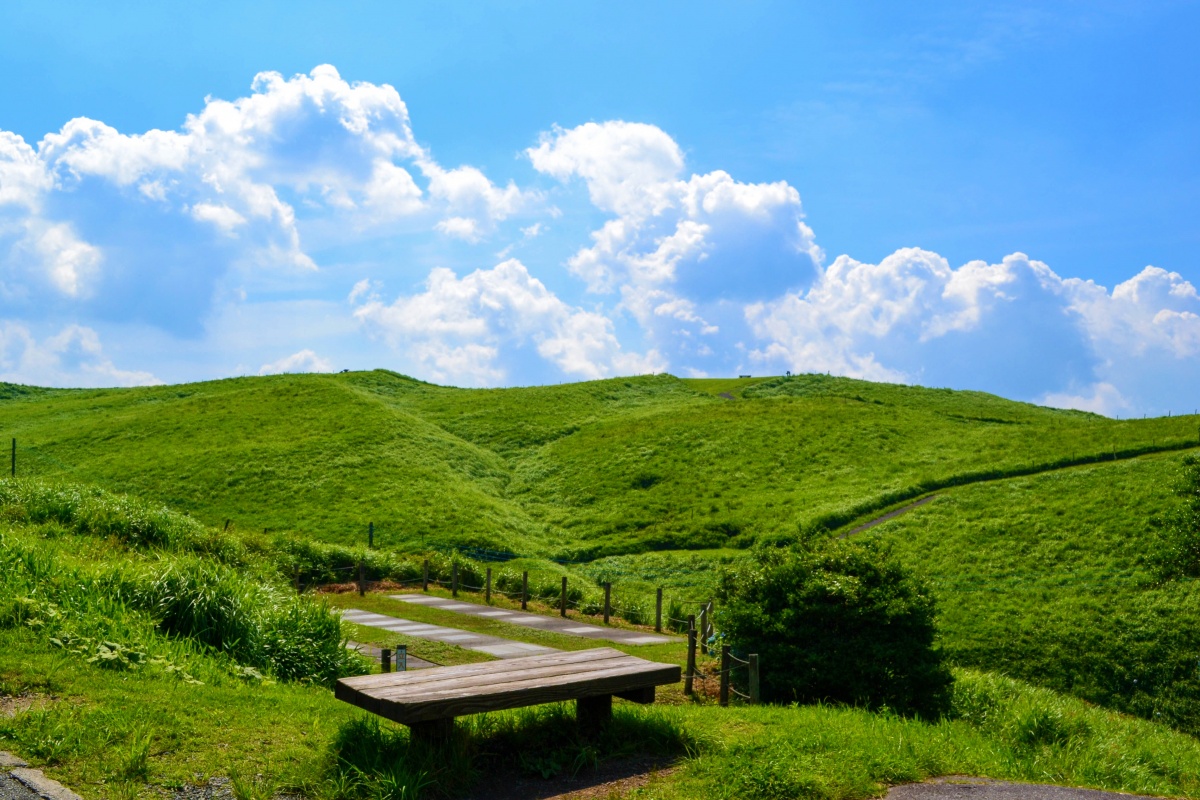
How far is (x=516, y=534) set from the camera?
41500 mm

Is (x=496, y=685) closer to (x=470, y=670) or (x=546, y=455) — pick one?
(x=470, y=670)

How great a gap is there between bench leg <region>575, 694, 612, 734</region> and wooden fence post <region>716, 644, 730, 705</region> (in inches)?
154

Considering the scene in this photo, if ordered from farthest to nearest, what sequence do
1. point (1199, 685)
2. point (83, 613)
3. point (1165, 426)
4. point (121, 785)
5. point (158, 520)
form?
point (1165, 426)
point (1199, 685)
point (158, 520)
point (83, 613)
point (121, 785)

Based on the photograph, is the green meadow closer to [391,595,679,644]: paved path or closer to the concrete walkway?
the concrete walkway

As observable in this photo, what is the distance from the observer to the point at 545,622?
2272 centimetres

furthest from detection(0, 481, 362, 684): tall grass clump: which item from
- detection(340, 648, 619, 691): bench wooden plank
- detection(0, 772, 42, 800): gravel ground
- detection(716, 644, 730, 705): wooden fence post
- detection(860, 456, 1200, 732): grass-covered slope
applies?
detection(860, 456, 1200, 732): grass-covered slope

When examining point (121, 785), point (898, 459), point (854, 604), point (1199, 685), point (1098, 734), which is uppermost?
point (898, 459)

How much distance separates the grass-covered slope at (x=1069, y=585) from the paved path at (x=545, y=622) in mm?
6109

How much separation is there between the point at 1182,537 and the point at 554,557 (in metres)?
23.6

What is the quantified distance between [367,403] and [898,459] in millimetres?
37372

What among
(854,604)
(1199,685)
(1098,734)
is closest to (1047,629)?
(1199,685)

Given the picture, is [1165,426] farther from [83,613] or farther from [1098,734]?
[83,613]

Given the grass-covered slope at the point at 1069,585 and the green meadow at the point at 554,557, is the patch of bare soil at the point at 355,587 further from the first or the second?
the grass-covered slope at the point at 1069,585

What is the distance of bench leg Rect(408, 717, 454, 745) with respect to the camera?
6.60 meters
